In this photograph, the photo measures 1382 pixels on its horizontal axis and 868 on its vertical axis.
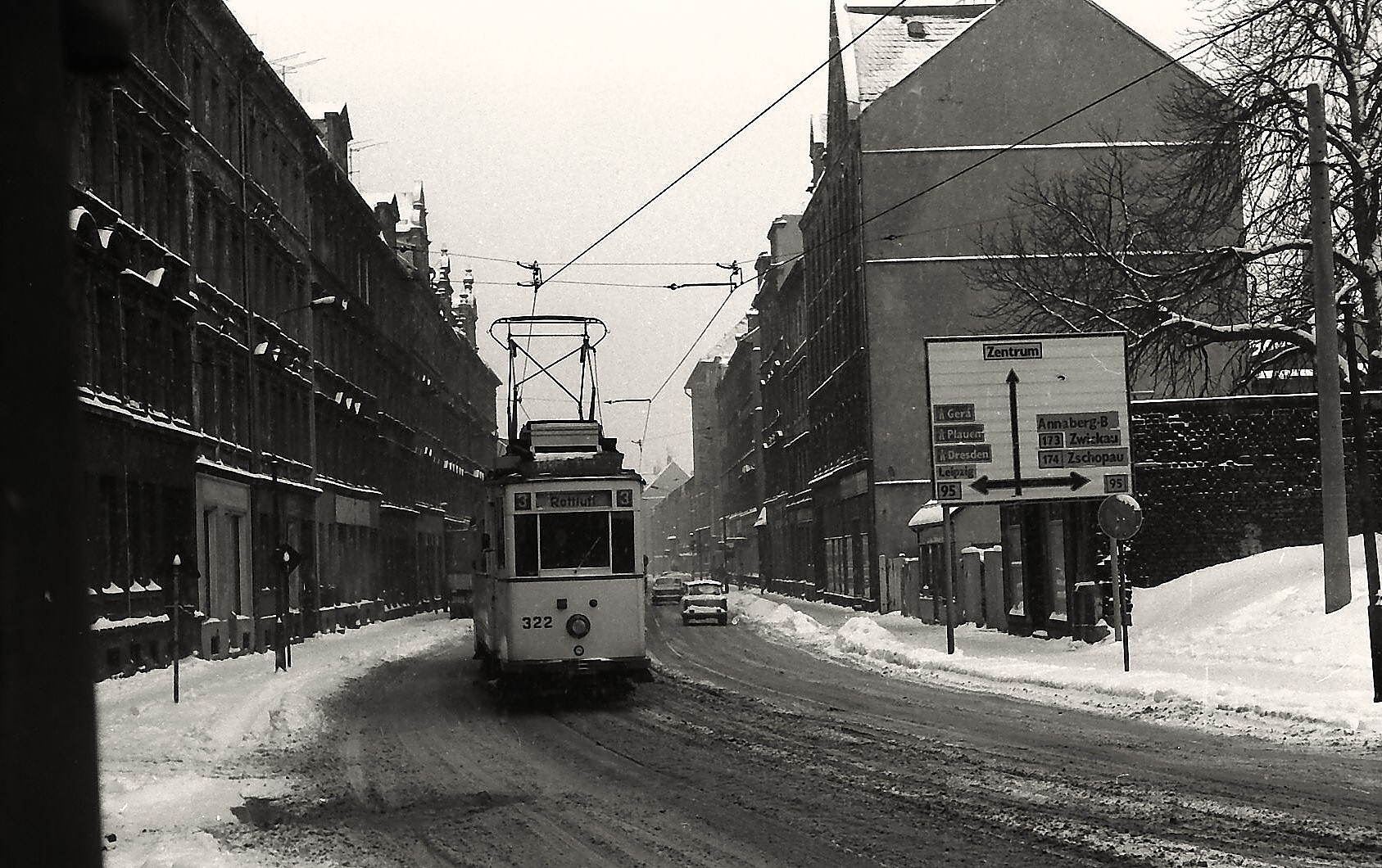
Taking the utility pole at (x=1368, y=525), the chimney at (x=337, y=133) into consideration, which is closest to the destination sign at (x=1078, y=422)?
the utility pole at (x=1368, y=525)

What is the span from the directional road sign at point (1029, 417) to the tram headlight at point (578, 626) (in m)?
9.49

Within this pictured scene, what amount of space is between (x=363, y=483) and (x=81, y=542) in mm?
52325

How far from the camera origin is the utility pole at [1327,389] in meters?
20.5

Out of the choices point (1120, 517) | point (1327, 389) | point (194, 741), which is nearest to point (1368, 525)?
point (1327, 389)

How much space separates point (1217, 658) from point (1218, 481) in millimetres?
8639

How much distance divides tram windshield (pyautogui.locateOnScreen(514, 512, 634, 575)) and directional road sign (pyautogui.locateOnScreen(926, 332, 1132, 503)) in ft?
29.1

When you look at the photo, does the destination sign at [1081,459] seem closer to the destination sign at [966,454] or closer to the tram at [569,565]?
the destination sign at [966,454]

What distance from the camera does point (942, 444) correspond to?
27.1m

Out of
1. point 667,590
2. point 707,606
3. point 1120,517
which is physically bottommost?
point 667,590

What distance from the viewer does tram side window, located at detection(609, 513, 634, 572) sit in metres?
19.8

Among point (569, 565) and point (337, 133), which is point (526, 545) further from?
point (337, 133)

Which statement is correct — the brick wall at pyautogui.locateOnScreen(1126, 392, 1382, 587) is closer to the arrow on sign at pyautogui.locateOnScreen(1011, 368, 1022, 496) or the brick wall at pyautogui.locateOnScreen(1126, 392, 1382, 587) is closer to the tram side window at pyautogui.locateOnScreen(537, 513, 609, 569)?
the arrow on sign at pyautogui.locateOnScreen(1011, 368, 1022, 496)

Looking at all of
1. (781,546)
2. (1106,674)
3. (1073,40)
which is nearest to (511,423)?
(1106,674)

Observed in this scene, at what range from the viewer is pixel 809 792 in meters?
11.0
